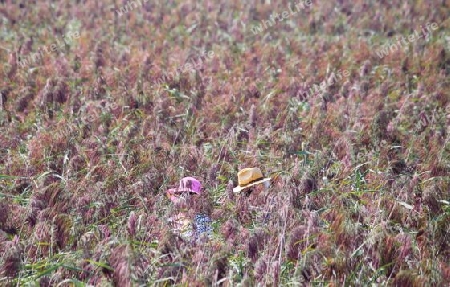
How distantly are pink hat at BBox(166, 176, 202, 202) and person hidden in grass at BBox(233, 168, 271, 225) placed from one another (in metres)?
0.23

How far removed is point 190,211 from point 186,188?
0.25 metres

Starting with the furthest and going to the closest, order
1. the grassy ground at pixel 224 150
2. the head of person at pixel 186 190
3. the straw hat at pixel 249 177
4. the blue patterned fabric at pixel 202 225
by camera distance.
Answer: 1. the straw hat at pixel 249 177
2. the head of person at pixel 186 190
3. the blue patterned fabric at pixel 202 225
4. the grassy ground at pixel 224 150

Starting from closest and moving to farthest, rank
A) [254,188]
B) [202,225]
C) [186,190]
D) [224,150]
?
1. [202,225]
2. [186,190]
3. [254,188]
4. [224,150]

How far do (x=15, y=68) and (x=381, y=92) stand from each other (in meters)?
3.55

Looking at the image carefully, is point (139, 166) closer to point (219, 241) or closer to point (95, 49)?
point (219, 241)

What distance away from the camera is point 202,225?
11.8 ft

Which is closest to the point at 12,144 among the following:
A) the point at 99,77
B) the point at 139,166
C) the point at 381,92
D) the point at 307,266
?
the point at 139,166

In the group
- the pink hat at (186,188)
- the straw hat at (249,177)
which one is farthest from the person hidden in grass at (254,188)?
the pink hat at (186,188)

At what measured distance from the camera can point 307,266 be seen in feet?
10.1

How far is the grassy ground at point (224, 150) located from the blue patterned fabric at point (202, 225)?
0.17 ft

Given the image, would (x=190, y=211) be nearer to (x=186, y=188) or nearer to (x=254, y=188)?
(x=186, y=188)

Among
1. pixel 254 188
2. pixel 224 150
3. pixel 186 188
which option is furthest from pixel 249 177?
pixel 224 150

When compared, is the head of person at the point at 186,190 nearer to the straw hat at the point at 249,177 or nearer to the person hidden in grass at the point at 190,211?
the person hidden in grass at the point at 190,211

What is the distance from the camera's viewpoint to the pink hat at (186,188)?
3912 millimetres
